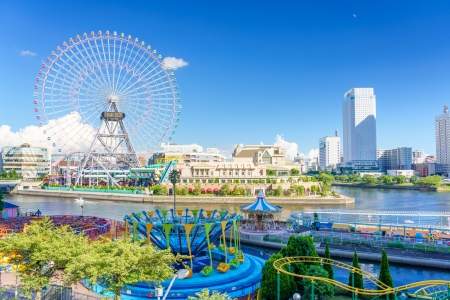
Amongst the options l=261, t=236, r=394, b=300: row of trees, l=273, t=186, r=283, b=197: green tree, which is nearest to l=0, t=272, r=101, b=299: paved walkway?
l=261, t=236, r=394, b=300: row of trees

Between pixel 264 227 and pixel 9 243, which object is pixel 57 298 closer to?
pixel 9 243

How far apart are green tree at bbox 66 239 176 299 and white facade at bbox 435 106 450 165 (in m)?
191

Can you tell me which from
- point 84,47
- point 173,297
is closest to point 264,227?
point 173,297

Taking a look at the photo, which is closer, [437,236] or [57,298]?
[57,298]

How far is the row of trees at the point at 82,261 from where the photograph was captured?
1336cm

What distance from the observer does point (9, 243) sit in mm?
14789

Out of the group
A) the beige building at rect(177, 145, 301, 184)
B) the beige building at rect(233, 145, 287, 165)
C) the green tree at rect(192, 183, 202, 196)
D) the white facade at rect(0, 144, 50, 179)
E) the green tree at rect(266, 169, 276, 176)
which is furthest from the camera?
the white facade at rect(0, 144, 50, 179)

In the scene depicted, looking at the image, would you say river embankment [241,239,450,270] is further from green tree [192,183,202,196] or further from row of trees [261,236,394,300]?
green tree [192,183,202,196]

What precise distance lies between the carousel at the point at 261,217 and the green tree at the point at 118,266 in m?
23.1

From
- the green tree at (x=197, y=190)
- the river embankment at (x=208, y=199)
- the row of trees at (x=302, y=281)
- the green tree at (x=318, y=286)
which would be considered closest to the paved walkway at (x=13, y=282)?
the row of trees at (x=302, y=281)

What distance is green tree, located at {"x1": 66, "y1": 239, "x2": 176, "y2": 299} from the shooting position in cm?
1324

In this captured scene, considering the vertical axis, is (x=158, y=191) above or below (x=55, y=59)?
below

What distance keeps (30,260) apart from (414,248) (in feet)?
79.4

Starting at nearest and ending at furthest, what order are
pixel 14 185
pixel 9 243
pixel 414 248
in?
pixel 9 243 → pixel 414 248 → pixel 14 185
